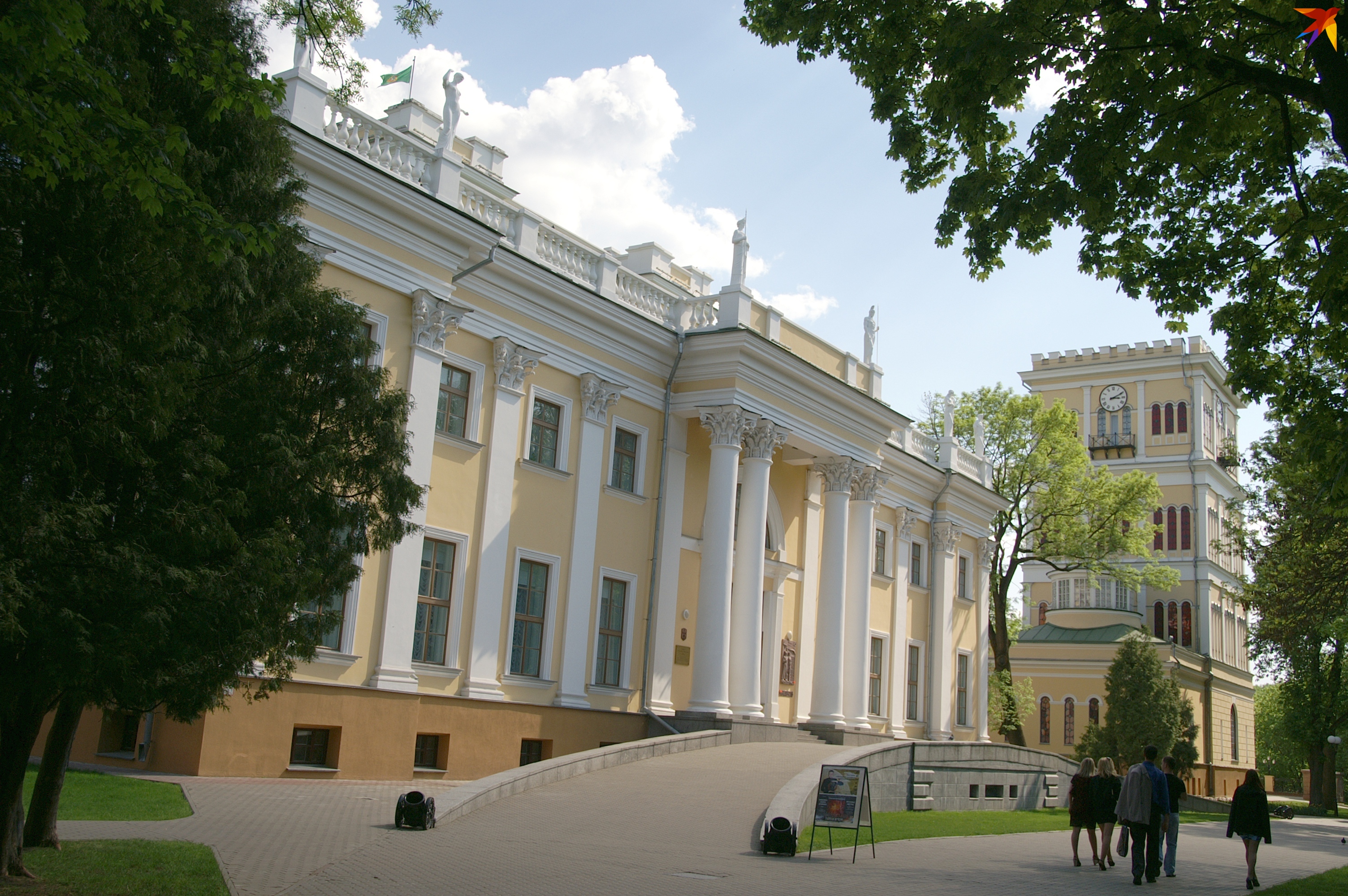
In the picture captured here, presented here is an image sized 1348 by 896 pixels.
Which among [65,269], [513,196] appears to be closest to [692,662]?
[513,196]

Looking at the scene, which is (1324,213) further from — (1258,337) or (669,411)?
(669,411)

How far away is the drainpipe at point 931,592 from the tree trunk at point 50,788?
97.2ft

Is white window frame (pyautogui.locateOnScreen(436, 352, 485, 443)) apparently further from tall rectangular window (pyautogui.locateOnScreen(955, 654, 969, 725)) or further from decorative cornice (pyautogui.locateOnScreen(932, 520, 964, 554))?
tall rectangular window (pyautogui.locateOnScreen(955, 654, 969, 725))

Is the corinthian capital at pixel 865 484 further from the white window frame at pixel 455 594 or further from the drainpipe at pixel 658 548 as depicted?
the white window frame at pixel 455 594

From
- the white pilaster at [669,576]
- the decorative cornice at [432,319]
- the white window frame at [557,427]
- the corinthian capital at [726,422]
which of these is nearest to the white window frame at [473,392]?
the decorative cornice at [432,319]

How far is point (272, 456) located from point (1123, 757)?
4348 centimetres

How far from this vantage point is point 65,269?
7914 mm

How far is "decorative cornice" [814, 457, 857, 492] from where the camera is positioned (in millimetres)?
28812

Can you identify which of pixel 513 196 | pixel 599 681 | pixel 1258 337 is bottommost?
pixel 599 681

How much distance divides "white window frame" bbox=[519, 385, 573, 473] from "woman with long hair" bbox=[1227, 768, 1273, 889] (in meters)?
13.3

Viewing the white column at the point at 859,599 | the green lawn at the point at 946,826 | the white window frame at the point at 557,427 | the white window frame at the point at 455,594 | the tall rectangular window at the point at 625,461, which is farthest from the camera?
the white column at the point at 859,599

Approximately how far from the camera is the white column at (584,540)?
2288cm

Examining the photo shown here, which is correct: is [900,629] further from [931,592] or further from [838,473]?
[838,473]

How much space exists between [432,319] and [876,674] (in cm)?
1902
